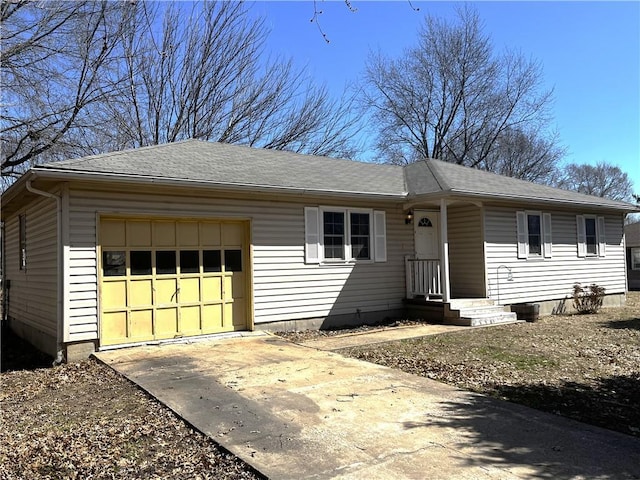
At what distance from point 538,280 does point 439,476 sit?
37.1 ft

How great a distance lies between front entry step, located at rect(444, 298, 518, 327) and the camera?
1116 centimetres

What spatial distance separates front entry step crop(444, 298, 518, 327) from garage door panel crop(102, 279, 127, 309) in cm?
686

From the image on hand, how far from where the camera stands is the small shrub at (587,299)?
1412cm

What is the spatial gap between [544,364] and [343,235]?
530cm

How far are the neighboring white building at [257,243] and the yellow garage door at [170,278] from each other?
23 millimetres

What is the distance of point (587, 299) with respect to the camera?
14.1m

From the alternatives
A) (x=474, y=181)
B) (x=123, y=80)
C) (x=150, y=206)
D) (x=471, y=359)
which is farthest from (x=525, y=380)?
(x=123, y=80)

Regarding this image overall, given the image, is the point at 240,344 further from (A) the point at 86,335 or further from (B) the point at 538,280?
(B) the point at 538,280

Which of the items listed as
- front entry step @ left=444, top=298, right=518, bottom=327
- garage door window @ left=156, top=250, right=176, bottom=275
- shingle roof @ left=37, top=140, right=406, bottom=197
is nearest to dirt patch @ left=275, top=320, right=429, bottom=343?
front entry step @ left=444, top=298, right=518, bottom=327

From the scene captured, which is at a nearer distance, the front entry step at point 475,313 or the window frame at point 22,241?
the window frame at point 22,241

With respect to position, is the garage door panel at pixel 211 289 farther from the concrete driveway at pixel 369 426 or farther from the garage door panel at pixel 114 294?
the concrete driveway at pixel 369 426

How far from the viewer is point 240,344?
9055 mm

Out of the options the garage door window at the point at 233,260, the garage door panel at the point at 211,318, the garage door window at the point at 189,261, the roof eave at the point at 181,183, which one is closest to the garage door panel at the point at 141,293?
the garage door window at the point at 189,261

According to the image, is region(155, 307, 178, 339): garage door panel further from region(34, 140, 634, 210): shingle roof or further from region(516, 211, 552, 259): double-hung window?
region(516, 211, 552, 259): double-hung window
